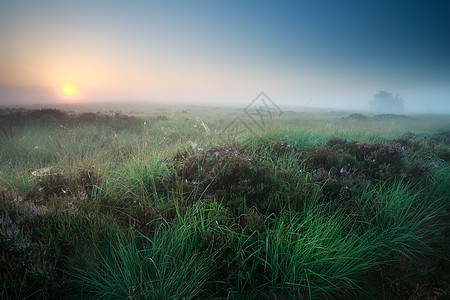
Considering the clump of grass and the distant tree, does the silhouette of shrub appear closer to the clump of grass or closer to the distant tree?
the clump of grass

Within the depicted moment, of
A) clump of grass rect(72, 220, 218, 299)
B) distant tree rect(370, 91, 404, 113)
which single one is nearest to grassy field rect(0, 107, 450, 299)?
clump of grass rect(72, 220, 218, 299)

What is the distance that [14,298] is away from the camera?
1.64 m

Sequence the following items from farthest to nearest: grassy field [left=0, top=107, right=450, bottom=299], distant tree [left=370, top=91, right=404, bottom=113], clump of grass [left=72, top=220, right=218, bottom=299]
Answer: distant tree [left=370, top=91, right=404, bottom=113], grassy field [left=0, top=107, right=450, bottom=299], clump of grass [left=72, top=220, right=218, bottom=299]

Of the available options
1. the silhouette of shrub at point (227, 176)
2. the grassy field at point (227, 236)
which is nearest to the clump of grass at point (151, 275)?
the grassy field at point (227, 236)

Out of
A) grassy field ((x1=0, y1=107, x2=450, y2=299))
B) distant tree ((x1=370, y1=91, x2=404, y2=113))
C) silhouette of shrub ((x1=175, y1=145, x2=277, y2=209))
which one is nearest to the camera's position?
grassy field ((x1=0, y1=107, x2=450, y2=299))

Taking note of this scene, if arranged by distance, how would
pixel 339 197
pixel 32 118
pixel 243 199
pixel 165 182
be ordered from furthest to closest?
pixel 32 118 → pixel 165 182 → pixel 339 197 → pixel 243 199

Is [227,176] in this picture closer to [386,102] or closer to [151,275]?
[151,275]

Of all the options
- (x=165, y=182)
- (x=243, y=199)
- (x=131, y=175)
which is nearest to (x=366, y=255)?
(x=243, y=199)

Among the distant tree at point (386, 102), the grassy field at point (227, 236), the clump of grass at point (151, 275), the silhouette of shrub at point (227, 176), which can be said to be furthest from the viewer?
the distant tree at point (386, 102)

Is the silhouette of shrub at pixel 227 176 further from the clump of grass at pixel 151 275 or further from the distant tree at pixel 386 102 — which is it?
the distant tree at pixel 386 102

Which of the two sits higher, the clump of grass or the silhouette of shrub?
the silhouette of shrub

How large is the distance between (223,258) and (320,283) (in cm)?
101

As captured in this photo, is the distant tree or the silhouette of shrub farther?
the distant tree

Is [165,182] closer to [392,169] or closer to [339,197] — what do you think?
[339,197]
